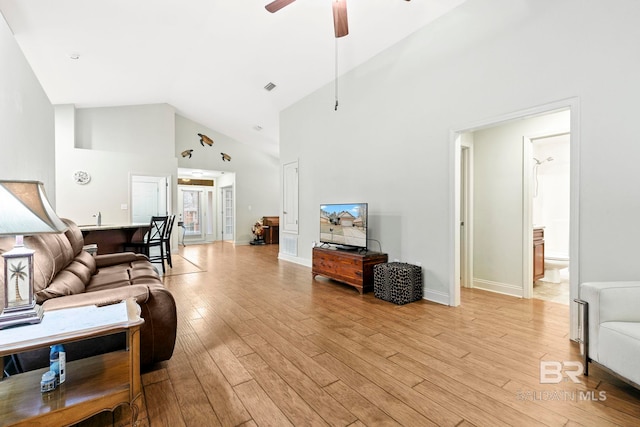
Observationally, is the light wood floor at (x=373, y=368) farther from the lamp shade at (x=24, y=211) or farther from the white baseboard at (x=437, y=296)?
the lamp shade at (x=24, y=211)

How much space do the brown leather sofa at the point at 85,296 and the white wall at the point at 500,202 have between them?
3.84m

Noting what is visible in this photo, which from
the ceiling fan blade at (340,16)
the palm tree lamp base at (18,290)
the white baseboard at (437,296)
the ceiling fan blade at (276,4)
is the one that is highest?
the ceiling fan blade at (276,4)

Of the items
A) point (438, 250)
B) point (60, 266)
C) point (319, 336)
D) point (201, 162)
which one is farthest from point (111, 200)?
point (438, 250)

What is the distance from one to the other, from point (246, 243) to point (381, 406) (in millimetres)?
8440

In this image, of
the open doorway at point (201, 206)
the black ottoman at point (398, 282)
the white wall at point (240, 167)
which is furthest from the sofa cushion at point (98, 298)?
the open doorway at point (201, 206)

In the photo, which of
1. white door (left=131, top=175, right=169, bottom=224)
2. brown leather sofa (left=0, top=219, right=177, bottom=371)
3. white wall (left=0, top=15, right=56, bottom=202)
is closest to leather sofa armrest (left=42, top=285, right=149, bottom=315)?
brown leather sofa (left=0, top=219, right=177, bottom=371)

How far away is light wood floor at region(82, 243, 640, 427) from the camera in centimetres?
161

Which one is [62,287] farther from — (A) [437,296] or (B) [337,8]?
(A) [437,296]

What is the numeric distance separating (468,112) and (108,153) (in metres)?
7.47

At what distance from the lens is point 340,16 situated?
2564mm

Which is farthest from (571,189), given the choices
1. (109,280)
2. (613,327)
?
(109,280)

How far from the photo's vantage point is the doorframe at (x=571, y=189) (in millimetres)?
2482

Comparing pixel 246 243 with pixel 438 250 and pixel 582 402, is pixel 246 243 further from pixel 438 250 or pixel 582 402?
pixel 582 402

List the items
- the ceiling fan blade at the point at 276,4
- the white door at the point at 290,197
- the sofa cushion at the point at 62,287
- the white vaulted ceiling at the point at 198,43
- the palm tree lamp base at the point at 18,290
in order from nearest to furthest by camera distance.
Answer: the palm tree lamp base at the point at 18,290 < the sofa cushion at the point at 62,287 < the ceiling fan blade at the point at 276,4 < the white vaulted ceiling at the point at 198,43 < the white door at the point at 290,197
